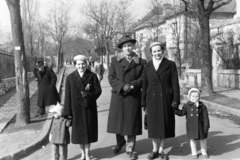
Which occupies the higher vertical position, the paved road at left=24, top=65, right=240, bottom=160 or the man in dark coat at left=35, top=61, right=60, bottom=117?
the man in dark coat at left=35, top=61, right=60, bottom=117

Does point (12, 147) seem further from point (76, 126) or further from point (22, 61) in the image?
point (22, 61)

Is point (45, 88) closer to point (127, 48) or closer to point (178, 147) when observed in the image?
point (127, 48)

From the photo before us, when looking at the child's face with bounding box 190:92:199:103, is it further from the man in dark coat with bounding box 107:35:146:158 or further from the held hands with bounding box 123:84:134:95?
the held hands with bounding box 123:84:134:95

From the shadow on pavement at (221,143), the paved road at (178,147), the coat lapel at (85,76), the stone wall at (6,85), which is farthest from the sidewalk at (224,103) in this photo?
the stone wall at (6,85)

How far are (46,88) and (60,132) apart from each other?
4631mm

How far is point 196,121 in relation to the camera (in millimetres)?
4711

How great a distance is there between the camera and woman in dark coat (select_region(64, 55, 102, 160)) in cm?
464

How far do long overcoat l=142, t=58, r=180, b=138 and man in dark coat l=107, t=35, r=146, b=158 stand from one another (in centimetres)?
20

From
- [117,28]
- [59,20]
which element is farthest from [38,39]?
[117,28]

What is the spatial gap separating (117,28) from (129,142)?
33195 millimetres

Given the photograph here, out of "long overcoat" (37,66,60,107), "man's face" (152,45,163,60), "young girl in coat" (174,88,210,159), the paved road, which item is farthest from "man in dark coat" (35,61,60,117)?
"young girl in coat" (174,88,210,159)

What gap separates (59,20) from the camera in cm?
3928

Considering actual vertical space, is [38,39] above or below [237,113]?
above

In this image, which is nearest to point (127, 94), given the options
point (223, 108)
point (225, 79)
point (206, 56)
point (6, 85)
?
point (223, 108)
